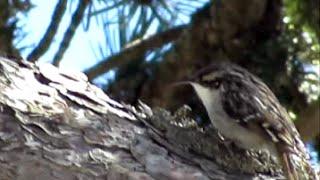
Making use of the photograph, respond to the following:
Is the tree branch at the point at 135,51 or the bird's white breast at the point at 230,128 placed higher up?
the tree branch at the point at 135,51

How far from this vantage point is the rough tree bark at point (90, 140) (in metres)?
2.40

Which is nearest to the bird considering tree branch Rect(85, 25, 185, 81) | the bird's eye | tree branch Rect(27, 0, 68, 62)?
the bird's eye

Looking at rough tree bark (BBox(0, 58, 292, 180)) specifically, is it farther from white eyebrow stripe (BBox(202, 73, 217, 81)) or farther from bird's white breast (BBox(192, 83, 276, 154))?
white eyebrow stripe (BBox(202, 73, 217, 81))

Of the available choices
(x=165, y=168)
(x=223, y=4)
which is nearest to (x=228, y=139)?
(x=165, y=168)

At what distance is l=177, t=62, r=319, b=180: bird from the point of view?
2617mm

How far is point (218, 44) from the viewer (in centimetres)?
377

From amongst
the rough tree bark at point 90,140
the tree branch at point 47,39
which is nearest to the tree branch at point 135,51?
the tree branch at point 47,39

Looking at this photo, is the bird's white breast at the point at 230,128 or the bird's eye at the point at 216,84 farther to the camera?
the bird's eye at the point at 216,84

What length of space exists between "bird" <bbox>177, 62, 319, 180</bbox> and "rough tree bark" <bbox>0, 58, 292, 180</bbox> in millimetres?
49

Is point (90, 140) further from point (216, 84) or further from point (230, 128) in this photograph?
point (216, 84)

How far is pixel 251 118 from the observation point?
2.72 metres

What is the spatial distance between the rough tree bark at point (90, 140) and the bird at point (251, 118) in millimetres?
49

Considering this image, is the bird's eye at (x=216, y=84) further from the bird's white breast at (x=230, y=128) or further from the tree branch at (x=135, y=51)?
the tree branch at (x=135, y=51)

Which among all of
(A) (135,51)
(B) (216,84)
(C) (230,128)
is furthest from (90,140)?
(A) (135,51)
